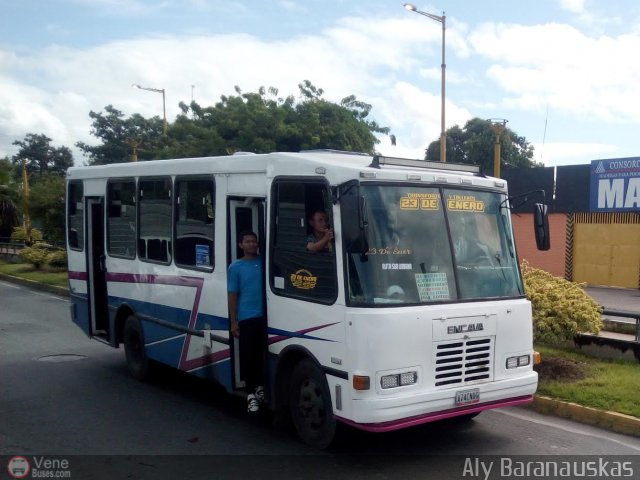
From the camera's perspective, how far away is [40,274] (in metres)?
23.9

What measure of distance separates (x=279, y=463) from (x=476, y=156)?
4268 centimetres

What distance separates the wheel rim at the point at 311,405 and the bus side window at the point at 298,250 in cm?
81

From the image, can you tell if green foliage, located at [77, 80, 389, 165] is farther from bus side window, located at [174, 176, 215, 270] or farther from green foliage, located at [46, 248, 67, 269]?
bus side window, located at [174, 176, 215, 270]

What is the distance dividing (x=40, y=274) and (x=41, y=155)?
4942 centimetres

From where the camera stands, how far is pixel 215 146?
84.3 feet

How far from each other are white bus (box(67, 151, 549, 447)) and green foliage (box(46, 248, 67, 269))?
18304 mm

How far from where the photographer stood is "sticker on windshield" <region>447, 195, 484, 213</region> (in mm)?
6234

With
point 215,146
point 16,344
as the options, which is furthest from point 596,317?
point 215,146

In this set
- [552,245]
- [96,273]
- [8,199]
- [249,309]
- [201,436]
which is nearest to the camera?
[249,309]

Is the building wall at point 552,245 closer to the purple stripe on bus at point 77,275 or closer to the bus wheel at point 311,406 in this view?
the purple stripe on bus at point 77,275

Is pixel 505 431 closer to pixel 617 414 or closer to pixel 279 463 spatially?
pixel 617 414

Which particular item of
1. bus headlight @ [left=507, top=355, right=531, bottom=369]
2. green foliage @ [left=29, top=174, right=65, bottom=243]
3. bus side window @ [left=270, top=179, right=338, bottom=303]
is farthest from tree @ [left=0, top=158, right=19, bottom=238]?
bus headlight @ [left=507, top=355, right=531, bottom=369]

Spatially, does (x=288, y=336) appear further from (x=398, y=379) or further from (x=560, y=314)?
(x=560, y=314)

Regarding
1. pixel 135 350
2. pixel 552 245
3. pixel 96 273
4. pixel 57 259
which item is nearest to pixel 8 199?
pixel 57 259
